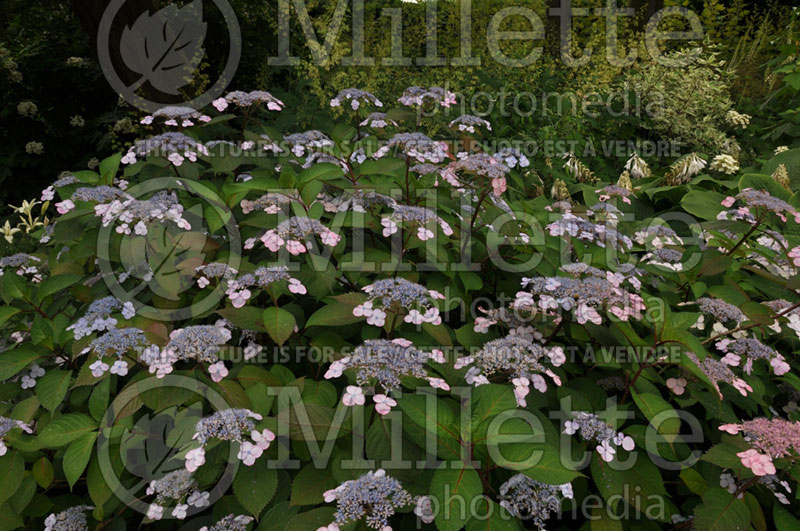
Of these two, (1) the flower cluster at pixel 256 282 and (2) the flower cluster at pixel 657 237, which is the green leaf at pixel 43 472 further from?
(2) the flower cluster at pixel 657 237

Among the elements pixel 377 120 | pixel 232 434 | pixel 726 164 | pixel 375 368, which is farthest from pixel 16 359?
pixel 726 164

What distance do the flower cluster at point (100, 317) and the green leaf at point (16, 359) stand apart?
0.19m

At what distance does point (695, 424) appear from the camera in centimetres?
160

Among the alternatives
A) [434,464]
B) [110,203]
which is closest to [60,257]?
[110,203]

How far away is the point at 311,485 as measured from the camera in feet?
4.18

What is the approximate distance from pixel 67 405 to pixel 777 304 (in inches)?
93.1

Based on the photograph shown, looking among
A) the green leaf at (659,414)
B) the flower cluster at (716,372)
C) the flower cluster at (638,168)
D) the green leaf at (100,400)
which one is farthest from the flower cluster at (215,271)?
the flower cluster at (638,168)

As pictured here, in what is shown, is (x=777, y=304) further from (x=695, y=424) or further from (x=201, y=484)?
(x=201, y=484)

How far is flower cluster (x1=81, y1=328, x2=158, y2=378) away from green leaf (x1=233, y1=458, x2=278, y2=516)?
1.33ft

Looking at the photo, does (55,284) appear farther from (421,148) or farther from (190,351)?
(421,148)

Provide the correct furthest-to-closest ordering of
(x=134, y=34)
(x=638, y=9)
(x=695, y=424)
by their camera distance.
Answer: (x=638, y=9)
(x=134, y=34)
(x=695, y=424)

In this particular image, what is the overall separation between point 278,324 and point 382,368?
0.34m

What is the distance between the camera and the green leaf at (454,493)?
1.04m

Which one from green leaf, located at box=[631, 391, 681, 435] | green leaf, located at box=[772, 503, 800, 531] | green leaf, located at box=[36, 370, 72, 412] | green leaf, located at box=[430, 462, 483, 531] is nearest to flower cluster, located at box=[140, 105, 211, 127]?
green leaf, located at box=[36, 370, 72, 412]
